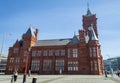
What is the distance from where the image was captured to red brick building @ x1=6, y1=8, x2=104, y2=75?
57459 millimetres

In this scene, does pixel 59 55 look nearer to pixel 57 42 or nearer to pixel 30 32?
pixel 57 42

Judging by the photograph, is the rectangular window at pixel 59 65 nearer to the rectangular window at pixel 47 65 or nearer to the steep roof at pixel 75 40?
the rectangular window at pixel 47 65

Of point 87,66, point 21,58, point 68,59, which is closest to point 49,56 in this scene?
point 68,59

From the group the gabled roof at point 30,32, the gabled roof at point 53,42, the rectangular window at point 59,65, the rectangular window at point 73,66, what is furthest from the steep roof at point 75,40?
Answer: the gabled roof at point 30,32

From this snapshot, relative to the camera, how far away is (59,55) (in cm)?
6306

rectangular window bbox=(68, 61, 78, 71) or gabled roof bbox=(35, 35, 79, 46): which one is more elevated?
gabled roof bbox=(35, 35, 79, 46)

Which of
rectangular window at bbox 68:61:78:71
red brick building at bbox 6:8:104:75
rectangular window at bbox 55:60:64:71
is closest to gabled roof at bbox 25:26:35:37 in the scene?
red brick building at bbox 6:8:104:75

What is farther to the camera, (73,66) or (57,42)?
(57,42)

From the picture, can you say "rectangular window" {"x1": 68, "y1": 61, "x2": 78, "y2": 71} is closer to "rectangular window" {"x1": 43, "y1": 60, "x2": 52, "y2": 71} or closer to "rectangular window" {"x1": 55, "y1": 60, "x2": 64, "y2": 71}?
"rectangular window" {"x1": 55, "y1": 60, "x2": 64, "y2": 71}

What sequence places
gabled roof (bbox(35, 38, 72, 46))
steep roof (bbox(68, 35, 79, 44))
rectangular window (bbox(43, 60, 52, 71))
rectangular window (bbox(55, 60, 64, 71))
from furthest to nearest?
gabled roof (bbox(35, 38, 72, 46)), steep roof (bbox(68, 35, 79, 44)), rectangular window (bbox(43, 60, 52, 71)), rectangular window (bbox(55, 60, 64, 71))

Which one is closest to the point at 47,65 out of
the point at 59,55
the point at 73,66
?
the point at 59,55

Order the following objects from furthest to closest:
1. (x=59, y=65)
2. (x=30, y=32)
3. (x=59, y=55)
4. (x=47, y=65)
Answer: (x=30, y=32) < (x=59, y=55) < (x=47, y=65) < (x=59, y=65)

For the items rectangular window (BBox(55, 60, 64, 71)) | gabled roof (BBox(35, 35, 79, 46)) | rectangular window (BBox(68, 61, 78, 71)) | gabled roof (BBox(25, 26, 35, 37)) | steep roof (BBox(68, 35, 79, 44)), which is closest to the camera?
rectangular window (BBox(68, 61, 78, 71))

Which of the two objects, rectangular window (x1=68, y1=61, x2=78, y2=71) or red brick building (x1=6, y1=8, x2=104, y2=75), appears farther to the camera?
rectangular window (x1=68, y1=61, x2=78, y2=71)
